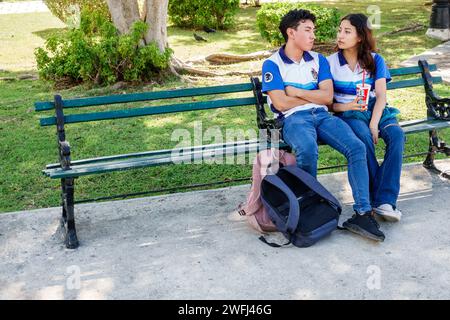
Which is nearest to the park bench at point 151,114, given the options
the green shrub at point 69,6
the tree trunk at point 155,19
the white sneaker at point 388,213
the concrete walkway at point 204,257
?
the concrete walkway at point 204,257

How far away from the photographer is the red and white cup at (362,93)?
14.9ft

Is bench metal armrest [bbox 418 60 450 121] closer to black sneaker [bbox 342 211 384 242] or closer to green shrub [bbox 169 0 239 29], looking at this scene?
black sneaker [bbox 342 211 384 242]

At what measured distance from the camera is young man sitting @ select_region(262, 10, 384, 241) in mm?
4355

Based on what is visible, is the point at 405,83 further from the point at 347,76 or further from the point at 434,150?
the point at 347,76

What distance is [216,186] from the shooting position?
541cm

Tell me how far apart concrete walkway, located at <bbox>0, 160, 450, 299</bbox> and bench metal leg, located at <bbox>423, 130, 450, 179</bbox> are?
0.55m

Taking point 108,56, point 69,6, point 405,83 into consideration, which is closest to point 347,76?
point 405,83

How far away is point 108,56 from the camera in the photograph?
875 cm

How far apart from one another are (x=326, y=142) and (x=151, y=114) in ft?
4.17

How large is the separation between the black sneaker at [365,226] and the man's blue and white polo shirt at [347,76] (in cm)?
97

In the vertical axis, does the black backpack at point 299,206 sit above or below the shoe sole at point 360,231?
above

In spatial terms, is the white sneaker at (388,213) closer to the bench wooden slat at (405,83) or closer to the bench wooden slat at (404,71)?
the bench wooden slat at (405,83)

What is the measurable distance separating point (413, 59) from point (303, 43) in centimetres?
567

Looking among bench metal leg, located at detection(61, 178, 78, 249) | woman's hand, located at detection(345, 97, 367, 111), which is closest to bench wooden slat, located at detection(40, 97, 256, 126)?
bench metal leg, located at detection(61, 178, 78, 249)
